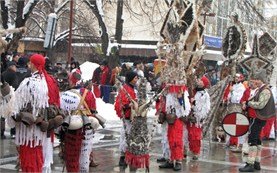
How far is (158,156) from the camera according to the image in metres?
11.7

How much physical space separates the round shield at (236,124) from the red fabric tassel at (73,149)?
3.45m

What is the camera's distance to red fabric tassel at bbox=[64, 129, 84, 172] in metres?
8.53

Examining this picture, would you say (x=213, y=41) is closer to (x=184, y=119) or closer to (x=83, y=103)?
(x=184, y=119)

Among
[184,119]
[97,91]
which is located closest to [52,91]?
[184,119]

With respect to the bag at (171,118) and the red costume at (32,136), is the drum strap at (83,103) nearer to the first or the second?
the red costume at (32,136)

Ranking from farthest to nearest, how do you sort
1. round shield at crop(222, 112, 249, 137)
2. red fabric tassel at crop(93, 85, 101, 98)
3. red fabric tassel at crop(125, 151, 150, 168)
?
red fabric tassel at crop(93, 85, 101, 98)
round shield at crop(222, 112, 249, 137)
red fabric tassel at crop(125, 151, 150, 168)

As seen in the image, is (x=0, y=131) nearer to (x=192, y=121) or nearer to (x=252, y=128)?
(x=192, y=121)

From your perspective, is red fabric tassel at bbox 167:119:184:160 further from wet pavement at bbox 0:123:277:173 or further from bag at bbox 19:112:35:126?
bag at bbox 19:112:35:126

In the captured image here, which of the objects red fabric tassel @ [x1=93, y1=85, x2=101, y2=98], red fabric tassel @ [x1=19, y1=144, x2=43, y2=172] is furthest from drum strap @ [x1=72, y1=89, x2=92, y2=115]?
red fabric tassel @ [x1=93, y1=85, x2=101, y2=98]

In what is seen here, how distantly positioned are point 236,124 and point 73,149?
3612mm

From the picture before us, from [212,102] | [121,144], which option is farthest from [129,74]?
[212,102]

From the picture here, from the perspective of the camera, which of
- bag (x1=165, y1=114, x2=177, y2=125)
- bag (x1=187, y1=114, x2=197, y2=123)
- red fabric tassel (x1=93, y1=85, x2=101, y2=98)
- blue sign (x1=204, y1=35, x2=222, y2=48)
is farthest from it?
blue sign (x1=204, y1=35, x2=222, y2=48)

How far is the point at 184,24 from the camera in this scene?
11.6 m

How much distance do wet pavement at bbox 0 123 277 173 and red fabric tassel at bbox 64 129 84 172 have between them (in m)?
1.12
